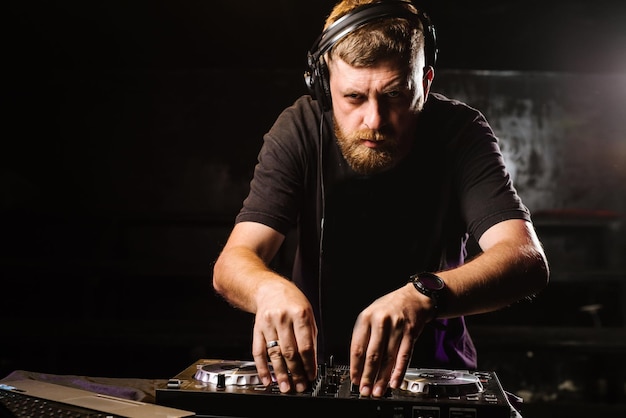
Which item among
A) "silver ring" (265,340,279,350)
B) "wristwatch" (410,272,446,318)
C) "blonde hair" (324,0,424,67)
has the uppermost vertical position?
"blonde hair" (324,0,424,67)

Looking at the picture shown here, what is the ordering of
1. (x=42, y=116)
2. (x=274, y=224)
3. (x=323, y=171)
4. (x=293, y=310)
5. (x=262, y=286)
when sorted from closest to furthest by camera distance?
(x=293, y=310), (x=262, y=286), (x=274, y=224), (x=323, y=171), (x=42, y=116)

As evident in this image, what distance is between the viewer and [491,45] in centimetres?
434

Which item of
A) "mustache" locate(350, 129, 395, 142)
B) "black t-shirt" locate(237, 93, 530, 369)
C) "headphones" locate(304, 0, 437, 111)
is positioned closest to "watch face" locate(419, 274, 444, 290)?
"black t-shirt" locate(237, 93, 530, 369)

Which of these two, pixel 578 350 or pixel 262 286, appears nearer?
pixel 262 286

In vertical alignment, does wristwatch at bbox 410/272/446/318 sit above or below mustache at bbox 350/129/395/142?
below

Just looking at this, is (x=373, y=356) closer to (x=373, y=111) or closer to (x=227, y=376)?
(x=227, y=376)

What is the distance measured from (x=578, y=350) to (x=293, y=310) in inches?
132

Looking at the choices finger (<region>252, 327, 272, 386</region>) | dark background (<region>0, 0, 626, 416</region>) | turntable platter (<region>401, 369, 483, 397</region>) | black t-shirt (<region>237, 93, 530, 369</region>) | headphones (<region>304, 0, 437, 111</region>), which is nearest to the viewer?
turntable platter (<region>401, 369, 483, 397</region>)

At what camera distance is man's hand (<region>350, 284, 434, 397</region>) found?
129 centimetres

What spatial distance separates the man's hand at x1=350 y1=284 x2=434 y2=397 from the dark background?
3.17m

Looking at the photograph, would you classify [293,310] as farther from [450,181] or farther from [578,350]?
[578,350]

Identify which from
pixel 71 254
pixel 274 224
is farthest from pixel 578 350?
pixel 71 254

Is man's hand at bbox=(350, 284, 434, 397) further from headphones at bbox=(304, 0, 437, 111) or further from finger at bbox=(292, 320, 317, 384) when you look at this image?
headphones at bbox=(304, 0, 437, 111)

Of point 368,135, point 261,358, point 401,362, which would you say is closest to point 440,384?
point 401,362
